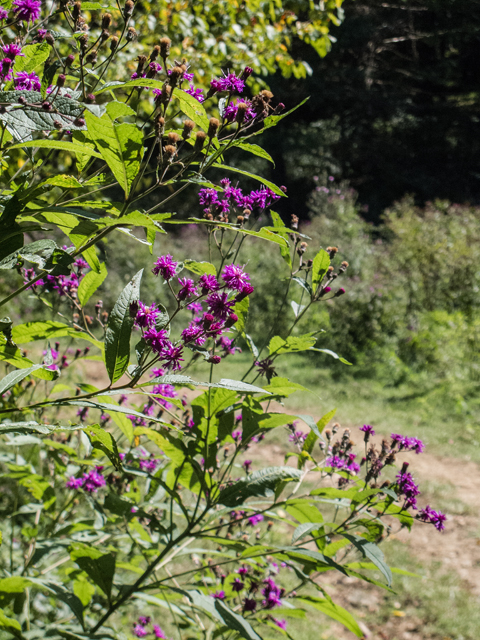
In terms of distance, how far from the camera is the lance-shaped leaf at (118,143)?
0.60 m

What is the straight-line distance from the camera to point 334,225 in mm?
10703

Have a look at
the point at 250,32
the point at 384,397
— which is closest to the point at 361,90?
the point at 384,397

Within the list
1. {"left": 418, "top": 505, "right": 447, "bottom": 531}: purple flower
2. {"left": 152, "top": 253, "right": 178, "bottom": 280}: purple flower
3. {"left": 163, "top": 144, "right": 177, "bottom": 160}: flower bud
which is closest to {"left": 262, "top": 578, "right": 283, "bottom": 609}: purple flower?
{"left": 418, "top": 505, "right": 447, "bottom": 531}: purple flower

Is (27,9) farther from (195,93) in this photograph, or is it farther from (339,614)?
(339,614)

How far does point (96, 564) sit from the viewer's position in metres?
1.04

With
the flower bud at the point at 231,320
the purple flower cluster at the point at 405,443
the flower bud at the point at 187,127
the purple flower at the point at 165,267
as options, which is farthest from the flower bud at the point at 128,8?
the purple flower cluster at the point at 405,443

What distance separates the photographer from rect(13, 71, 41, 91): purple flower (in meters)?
0.83

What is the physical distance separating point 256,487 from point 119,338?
0.49 meters

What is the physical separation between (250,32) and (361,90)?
18270mm

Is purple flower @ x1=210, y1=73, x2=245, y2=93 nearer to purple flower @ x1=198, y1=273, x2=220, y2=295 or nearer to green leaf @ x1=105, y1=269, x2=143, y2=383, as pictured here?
purple flower @ x1=198, y1=273, x2=220, y2=295

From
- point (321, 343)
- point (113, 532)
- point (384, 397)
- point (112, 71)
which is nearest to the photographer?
point (113, 532)

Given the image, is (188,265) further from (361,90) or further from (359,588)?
(361,90)

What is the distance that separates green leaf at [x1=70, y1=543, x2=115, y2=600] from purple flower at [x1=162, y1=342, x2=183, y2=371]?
0.46 metres

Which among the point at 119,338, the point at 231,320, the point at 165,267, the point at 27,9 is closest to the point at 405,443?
the point at 231,320
